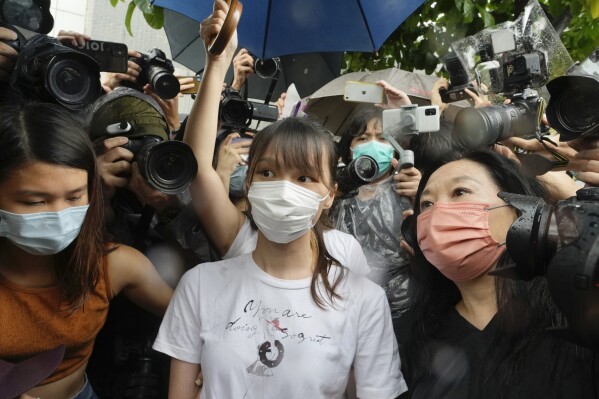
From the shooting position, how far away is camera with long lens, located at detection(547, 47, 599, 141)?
1.94 meters

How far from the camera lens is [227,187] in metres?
2.60

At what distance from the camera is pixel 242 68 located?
3506 millimetres

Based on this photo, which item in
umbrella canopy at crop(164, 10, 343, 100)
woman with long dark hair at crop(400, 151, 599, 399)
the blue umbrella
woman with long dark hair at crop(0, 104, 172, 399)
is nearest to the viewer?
woman with long dark hair at crop(400, 151, 599, 399)

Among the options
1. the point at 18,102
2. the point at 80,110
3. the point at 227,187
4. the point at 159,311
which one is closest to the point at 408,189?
the point at 227,187

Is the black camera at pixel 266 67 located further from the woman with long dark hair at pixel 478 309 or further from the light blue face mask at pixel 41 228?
the light blue face mask at pixel 41 228

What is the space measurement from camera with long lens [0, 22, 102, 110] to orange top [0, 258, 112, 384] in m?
0.72

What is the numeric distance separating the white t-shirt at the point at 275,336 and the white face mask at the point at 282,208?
165 mm

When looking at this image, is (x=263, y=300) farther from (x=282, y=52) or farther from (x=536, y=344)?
(x=282, y=52)

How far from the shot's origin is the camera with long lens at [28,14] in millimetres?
2285

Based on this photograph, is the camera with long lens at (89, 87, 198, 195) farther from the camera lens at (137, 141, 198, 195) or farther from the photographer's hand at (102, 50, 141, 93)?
the photographer's hand at (102, 50, 141, 93)

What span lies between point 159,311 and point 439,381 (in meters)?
1.17

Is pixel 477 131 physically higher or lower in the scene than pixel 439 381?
higher

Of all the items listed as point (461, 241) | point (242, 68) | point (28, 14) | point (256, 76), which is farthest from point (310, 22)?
point (461, 241)

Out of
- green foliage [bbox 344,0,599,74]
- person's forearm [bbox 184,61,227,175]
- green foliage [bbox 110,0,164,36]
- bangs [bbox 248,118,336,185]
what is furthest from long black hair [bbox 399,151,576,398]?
green foliage [bbox 110,0,164,36]
